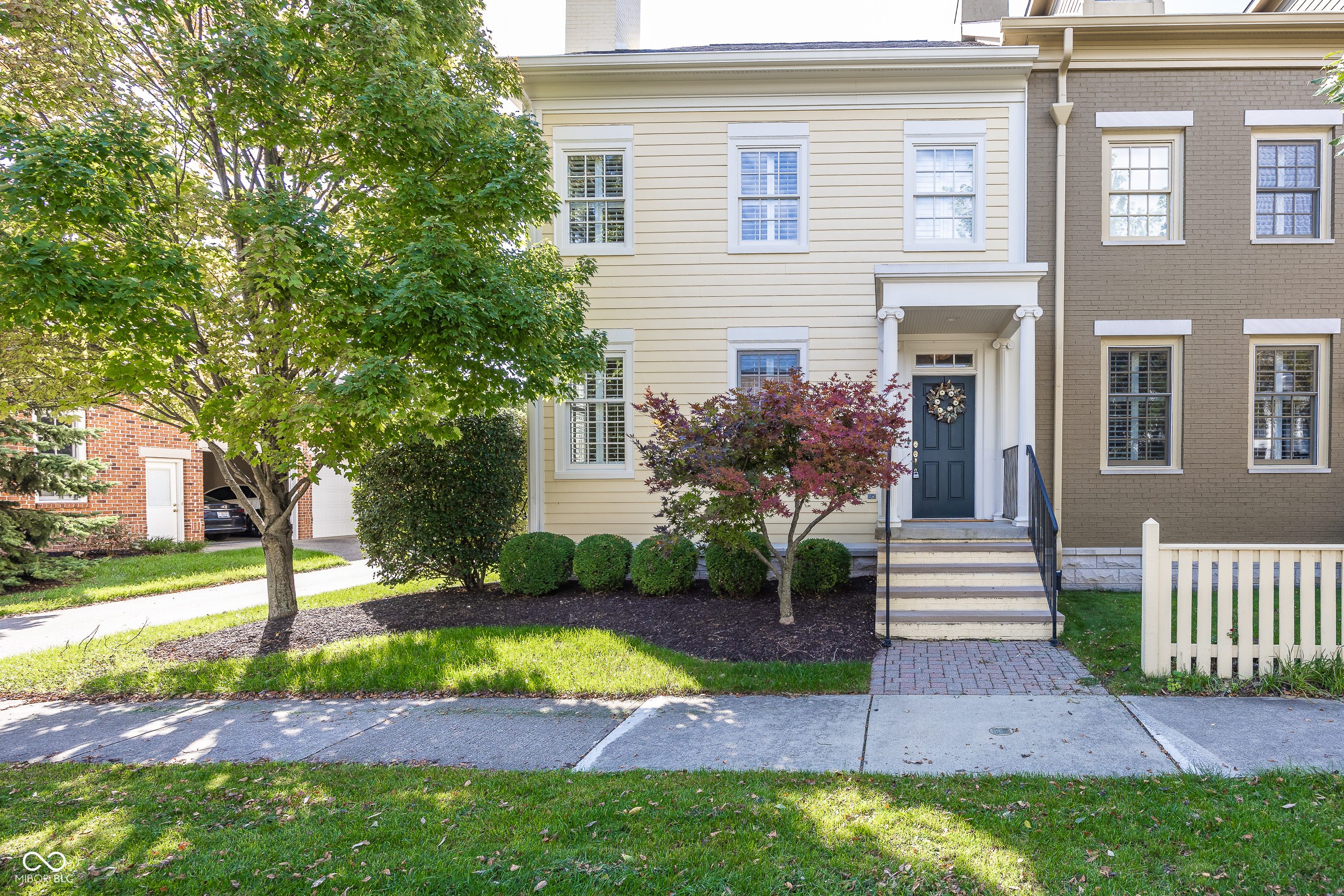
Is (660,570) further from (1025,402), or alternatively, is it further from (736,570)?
(1025,402)

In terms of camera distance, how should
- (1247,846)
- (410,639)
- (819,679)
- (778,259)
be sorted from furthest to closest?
(778,259), (410,639), (819,679), (1247,846)

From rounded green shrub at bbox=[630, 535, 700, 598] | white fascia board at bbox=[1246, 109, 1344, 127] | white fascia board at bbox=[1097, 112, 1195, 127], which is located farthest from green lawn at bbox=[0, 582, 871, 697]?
white fascia board at bbox=[1246, 109, 1344, 127]

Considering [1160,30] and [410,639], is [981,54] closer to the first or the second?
[1160,30]

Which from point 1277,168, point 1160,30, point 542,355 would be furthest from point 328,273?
point 1277,168

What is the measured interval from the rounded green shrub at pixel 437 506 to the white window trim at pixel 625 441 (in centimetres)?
100

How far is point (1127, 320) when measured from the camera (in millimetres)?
9641

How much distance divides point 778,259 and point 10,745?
29.9 ft

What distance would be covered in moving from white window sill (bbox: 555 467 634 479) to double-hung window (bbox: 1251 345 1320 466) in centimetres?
847

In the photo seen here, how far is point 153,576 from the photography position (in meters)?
11.3

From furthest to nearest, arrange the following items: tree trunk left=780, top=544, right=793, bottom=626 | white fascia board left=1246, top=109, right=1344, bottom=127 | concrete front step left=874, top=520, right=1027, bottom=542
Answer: white fascia board left=1246, top=109, right=1344, bottom=127, concrete front step left=874, top=520, right=1027, bottom=542, tree trunk left=780, top=544, right=793, bottom=626

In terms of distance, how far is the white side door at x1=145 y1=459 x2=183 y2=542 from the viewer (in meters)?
15.8

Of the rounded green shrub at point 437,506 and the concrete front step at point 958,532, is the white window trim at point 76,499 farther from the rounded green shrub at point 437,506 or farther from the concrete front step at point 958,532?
the concrete front step at point 958,532

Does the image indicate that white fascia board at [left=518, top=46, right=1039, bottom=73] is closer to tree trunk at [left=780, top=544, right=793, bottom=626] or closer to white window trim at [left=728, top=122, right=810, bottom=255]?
white window trim at [left=728, top=122, right=810, bottom=255]

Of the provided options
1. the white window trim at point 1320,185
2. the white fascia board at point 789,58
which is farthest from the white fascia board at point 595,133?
the white window trim at point 1320,185
